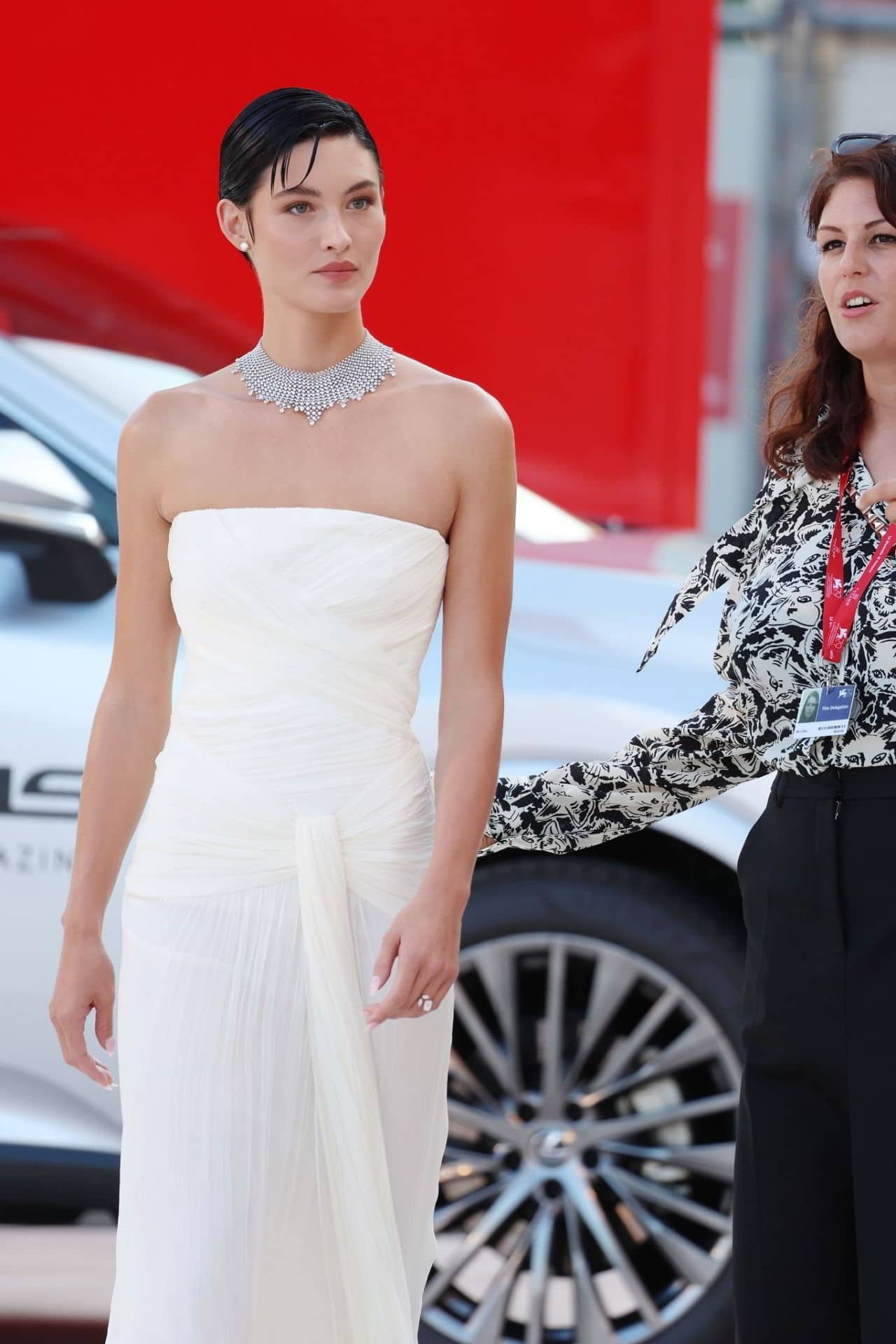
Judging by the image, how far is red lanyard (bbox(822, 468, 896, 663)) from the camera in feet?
7.38

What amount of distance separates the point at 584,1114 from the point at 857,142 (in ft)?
5.84

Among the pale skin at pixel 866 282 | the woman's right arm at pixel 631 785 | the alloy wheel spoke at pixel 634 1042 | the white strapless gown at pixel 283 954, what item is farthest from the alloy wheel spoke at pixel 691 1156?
the pale skin at pixel 866 282

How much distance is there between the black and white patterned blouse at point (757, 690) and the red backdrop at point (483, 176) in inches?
149

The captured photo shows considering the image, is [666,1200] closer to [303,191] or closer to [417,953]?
[417,953]

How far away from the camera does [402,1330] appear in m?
2.35

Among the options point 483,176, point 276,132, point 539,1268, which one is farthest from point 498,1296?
point 483,176

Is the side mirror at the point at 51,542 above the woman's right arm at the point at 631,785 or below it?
above

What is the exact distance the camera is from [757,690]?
2.39 meters

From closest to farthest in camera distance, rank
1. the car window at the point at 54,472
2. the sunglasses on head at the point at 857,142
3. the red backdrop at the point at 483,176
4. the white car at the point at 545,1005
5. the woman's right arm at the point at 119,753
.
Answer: the sunglasses on head at the point at 857,142 → the woman's right arm at the point at 119,753 → the white car at the point at 545,1005 → the car window at the point at 54,472 → the red backdrop at the point at 483,176

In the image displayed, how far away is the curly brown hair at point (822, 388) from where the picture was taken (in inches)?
91.0

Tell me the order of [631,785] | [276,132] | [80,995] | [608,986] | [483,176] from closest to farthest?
[276,132]
[80,995]
[631,785]
[608,986]
[483,176]

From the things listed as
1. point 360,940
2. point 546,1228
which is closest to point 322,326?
point 360,940

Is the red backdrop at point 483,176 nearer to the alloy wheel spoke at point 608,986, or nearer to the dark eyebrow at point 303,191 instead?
the alloy wheel spoke at point 608,986

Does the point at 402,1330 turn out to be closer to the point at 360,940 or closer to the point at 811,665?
the point at 360,940
